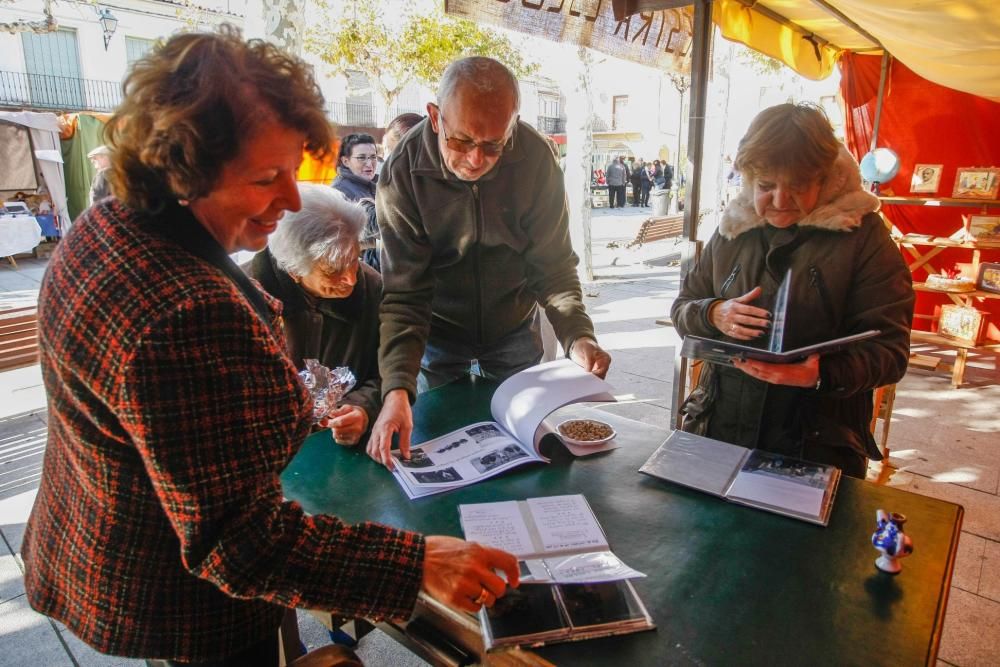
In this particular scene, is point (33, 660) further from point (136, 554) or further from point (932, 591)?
point (932, 591)

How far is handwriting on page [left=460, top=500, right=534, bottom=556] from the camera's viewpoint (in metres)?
1.23

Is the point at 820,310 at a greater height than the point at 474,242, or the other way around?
the point at 474,242

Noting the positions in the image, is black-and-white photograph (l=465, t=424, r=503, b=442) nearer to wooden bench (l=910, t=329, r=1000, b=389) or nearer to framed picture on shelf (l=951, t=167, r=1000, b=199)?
wooden bench (l=910, t=329, r=1000, b=389)

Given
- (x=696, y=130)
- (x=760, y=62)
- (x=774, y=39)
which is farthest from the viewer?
(x=760, y=62)

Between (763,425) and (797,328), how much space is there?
30cm

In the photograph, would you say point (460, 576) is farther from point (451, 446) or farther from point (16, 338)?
point (16, 338)

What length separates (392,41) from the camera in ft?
41.3

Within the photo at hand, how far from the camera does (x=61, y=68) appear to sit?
17.2 m

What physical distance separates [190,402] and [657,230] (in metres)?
12.6

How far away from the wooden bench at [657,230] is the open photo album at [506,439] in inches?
435

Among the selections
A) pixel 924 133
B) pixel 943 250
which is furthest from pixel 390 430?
pixel 924 133

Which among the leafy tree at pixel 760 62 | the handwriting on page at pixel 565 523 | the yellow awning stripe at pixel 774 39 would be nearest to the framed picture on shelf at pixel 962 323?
the yellow awning stripe at pixel 774 39

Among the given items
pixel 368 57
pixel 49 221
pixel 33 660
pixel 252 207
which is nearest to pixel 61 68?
pixel 49 221

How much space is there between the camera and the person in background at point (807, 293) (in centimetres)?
166
